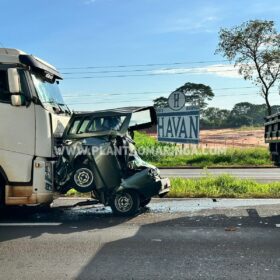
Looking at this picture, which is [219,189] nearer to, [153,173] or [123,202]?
[153,173]

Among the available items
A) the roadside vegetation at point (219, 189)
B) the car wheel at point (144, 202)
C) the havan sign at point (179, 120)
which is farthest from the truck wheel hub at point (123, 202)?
the havan sign at point (179, 120)

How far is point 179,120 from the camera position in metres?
15.1

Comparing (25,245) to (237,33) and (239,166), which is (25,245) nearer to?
(239,166)

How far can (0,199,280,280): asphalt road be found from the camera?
16.1 ft

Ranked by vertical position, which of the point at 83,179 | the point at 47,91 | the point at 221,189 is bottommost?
the point at 221,189

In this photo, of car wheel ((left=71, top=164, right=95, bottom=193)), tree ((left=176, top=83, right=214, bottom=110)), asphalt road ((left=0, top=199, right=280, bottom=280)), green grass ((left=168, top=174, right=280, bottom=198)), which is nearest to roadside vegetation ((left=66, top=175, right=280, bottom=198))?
green grass ((left=168, top=174, right=280, bottom=198))

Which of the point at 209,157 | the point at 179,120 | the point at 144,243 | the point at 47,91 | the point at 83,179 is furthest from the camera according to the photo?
the point at 209,157

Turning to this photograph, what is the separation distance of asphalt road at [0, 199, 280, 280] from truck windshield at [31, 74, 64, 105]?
2.10m

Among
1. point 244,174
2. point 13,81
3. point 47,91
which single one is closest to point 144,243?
point 13,81

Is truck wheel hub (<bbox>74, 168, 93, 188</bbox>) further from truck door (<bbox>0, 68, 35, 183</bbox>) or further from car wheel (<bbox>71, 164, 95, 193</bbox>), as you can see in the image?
truck door (<bbox>0, 68, 35, 183</bbox>)

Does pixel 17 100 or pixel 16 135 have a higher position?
pixel 17 100

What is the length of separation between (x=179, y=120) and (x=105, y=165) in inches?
297

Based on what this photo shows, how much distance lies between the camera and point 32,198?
7406mm

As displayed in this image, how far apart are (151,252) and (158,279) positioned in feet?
3.40
